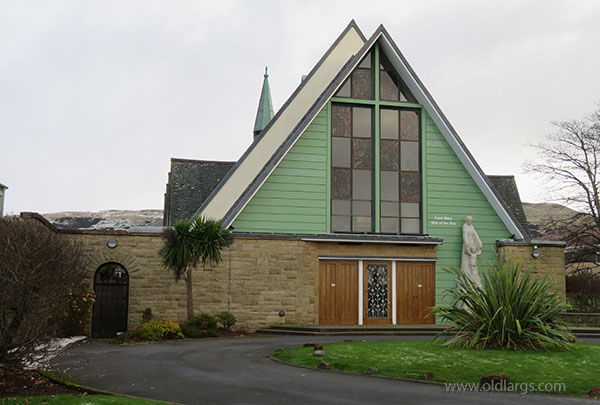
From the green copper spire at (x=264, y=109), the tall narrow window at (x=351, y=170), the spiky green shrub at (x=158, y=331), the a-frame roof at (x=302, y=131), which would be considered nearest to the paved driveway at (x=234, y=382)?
the spiky green shrub at (x=158, y=331)

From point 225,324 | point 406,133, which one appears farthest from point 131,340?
point 406,133

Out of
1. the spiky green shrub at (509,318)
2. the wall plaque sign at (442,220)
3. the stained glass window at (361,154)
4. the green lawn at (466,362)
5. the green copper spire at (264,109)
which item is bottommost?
the green lawn at (466,362)

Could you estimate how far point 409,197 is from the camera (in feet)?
81.7

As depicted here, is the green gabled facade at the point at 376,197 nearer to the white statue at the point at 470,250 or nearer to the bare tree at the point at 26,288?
the white statue at the point at 470,250

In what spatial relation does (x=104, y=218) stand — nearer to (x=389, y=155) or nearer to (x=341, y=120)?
(x=341, y=120)

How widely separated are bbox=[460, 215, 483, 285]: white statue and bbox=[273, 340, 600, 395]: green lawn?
32.5 feet

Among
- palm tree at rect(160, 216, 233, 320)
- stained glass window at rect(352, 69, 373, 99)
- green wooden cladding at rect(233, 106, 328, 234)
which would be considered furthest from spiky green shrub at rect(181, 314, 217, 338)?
stained glass window at rect(352, 69, 373, 99)

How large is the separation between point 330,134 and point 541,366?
46.8ft

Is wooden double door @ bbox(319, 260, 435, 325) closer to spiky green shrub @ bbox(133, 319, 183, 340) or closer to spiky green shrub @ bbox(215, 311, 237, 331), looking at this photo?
spiky green shrub @ bbox(215, 311, 237, 331)

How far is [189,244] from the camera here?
1973 centimetres

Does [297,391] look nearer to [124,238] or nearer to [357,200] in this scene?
[124,238]

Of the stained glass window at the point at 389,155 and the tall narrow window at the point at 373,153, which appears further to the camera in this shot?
the stained glass window at the point at 389,155

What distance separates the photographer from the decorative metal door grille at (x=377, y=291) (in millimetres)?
23750

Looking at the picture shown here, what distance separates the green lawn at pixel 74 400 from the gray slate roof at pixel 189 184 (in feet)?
59.1
